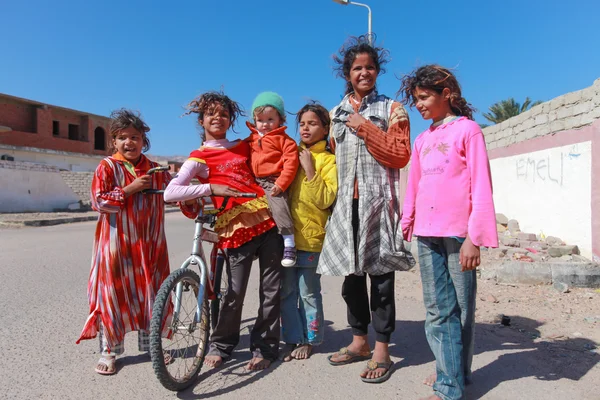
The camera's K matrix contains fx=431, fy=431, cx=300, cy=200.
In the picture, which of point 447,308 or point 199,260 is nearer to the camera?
point 447,308

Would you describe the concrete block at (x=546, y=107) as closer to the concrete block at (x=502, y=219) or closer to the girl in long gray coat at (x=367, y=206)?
the concrete block at (x=502, y=219)

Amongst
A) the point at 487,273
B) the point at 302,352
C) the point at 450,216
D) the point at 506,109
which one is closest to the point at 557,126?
the point at 487,273

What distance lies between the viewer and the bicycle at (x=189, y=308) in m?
2.49

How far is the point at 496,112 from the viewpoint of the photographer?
24906 millimetres

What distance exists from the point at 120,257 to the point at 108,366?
2.38 feet

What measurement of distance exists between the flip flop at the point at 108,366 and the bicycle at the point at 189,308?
0.33m

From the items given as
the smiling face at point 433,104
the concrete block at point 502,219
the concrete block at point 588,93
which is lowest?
the concrete block at point 502,219

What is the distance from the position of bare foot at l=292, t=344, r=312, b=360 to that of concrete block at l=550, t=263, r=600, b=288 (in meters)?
3.86

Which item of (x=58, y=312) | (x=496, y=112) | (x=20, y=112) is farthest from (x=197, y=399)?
(x=20, y=112)

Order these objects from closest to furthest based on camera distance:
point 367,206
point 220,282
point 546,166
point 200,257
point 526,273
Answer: point 367,206
point 200,257
point 220,282
point 526,273
point 546,166

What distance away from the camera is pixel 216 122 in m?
3.09

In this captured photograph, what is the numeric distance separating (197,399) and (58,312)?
2513 mm

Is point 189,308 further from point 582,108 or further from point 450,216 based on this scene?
point 582,108

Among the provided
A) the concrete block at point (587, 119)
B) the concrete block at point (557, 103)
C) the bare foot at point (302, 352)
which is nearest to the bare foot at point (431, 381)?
the bare foot at point (302, 352)
